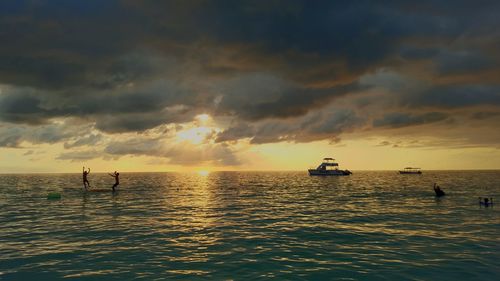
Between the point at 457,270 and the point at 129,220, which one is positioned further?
the point at 129,220

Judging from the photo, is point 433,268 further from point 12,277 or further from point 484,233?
point 12,277

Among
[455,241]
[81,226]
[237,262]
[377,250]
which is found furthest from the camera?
[81,226]

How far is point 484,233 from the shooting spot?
84.3 ft

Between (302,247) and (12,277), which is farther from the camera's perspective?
(302,247)

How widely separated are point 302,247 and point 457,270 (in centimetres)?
826

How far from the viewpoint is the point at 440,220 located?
32156mm

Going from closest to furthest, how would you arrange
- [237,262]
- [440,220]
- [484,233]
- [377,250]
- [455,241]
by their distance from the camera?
[237,262] < [377,250] < [455,241] < [484,233] < [440,220]

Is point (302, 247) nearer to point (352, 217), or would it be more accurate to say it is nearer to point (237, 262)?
point (237, 262)

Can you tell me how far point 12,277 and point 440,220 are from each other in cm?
3311

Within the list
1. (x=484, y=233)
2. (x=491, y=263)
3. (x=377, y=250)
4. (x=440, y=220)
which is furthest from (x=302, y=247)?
(x=440, y=220)

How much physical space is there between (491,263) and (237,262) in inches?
511

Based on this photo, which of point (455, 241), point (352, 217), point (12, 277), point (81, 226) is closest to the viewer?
point (12, 277)

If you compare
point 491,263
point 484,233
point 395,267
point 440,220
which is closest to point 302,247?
point 395,267

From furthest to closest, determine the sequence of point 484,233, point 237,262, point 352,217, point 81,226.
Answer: point 352,217, point 81,226, point 484,233, point 237,262
